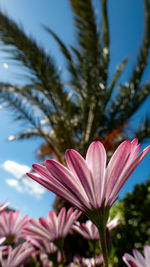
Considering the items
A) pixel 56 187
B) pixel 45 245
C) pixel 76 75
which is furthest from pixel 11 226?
pixel 76 75

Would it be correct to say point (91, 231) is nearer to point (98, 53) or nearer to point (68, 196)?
point (68, 196)

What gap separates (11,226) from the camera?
22.4 inches

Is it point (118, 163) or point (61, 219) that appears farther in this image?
point (61, 219)

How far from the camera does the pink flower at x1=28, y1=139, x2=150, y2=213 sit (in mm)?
224

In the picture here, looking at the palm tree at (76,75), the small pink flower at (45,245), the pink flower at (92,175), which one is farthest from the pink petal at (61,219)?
the palm tree at (76,75)

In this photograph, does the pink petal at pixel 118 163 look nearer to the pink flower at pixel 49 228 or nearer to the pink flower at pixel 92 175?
the pink flower at pixel 92 175

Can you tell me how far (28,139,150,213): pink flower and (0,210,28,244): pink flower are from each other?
0.40m

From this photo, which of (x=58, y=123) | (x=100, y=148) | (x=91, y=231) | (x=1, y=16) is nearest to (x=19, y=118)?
(x=58, y=123)

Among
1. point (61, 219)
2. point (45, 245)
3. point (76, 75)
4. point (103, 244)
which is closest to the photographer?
Answer: point (103, 244)

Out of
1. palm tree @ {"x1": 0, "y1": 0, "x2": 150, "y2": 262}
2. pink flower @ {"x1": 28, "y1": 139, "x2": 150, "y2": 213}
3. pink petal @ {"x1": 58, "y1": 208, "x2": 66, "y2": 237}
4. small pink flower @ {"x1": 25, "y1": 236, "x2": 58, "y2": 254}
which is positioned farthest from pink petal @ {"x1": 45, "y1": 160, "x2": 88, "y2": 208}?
palm tree @ {"x1": 0, "y1": 0, "x2": 150, "y2": 262}

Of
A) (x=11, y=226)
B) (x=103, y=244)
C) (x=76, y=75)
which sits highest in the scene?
(x=76, y=75)

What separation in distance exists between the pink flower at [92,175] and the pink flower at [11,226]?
40 centimetres

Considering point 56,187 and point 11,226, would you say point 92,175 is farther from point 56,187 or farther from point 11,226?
point 11,226

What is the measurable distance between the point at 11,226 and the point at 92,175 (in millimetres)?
428
